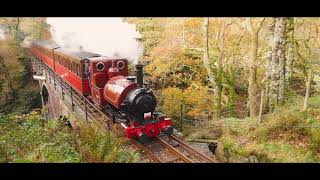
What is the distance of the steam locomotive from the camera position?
8.54 m

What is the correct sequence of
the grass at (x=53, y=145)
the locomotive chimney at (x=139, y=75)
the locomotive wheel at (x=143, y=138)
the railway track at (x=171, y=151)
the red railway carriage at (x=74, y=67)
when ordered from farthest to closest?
the red railway carriage at (x=74, y=67) → the locomotive chimney at (x=139, y=75) → the locomotive wheel at (x=143, y=138) → the railway track at (x=171, y=151) → the grass at (x=53, y=145)

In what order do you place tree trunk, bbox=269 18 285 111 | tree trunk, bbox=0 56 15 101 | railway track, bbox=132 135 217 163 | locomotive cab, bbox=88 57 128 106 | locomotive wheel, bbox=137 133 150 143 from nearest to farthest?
railway track, bbox=132 135 217 163
locomotive wheel, bbox=137 133 150 143
tree trunk, bbox=269 18 285 111
locomotive cab, bbox=88 57 128 106
tree trunk, bbox=0 56 15 101

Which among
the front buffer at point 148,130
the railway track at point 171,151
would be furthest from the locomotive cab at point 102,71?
the railway track at point 171,151

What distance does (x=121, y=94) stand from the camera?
8844 mm

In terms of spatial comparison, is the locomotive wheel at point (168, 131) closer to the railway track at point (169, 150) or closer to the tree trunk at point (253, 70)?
the railway track at point (169, 150)

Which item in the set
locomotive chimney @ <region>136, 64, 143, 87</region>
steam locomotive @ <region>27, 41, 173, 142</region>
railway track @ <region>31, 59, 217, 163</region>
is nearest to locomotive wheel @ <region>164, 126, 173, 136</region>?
steam locomotive @ <region>27, 41, 173, 142</region>

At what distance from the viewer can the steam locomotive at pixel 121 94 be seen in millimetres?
8539

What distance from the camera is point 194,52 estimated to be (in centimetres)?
1249

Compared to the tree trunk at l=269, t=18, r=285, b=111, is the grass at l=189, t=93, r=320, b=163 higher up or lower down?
lower down

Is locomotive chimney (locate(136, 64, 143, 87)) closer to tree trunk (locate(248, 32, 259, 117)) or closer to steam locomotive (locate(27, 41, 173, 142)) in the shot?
steam locomotive (locate(27, 41, 173, 142))

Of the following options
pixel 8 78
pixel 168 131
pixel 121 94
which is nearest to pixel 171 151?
pixel 168 131

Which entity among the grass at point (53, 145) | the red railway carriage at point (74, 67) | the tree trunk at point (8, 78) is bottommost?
the tree trunk at point (8, 78)
